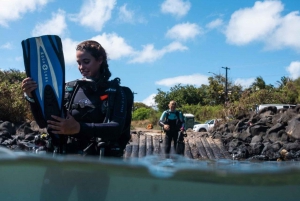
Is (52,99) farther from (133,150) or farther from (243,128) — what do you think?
(243,128)

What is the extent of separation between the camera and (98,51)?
145 inches

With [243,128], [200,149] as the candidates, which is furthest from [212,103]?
Answer: [200,149]

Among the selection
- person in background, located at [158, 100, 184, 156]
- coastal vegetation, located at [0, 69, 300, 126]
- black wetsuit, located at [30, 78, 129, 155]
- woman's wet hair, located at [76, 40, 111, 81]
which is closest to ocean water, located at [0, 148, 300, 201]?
black wetsuit, located at [30, 78, 129, 155]

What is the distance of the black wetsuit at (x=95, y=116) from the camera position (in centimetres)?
336

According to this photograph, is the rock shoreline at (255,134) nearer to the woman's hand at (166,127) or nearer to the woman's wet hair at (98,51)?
the woman's hand at (166,127)

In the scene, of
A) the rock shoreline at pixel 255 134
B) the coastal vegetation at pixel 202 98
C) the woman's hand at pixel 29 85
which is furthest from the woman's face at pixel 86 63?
the coastal vegetation at pixel 202 98

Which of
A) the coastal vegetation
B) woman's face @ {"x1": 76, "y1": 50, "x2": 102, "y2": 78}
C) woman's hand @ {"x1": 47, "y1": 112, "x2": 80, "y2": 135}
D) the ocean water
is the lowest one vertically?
the ocean water

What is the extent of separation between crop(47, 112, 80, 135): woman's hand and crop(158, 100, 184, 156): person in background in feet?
35.7

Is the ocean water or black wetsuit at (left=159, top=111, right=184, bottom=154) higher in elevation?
black wetsuit at (left=159, top=111, right=184, bottom=154)

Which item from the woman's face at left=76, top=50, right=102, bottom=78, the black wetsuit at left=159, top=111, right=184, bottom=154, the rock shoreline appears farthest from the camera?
the rock shoreline

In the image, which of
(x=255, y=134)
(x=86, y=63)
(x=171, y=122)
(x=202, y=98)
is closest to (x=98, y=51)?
(x=86, y=63)

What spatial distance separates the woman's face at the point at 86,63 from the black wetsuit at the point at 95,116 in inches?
5.8

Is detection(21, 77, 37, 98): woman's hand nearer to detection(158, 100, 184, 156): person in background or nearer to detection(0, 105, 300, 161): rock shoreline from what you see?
detection(158, 100, 184, 156): person in background

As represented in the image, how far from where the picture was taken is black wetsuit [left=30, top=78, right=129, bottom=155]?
11.0ft
